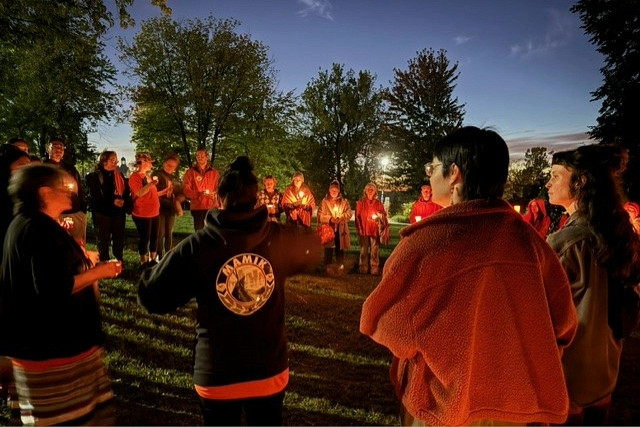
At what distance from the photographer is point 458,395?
1.55 m

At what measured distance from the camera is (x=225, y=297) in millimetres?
2416

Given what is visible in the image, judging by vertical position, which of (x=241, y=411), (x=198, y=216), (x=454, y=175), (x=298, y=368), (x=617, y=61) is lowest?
(x=298, y=368)

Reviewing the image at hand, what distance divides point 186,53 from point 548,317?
89.0ft

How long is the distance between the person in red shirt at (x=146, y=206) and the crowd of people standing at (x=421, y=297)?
4.94 m

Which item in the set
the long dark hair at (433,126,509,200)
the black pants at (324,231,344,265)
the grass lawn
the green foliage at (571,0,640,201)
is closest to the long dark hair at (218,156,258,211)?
the long dark hair at (433,126,509,200)

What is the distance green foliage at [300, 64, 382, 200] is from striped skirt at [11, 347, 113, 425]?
122 ft

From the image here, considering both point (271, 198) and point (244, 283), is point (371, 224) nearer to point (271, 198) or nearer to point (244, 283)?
point (271, 198)

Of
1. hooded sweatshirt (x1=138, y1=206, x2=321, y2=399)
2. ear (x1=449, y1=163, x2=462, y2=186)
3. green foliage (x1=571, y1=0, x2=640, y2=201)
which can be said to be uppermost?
green foliage (x1=571, y1=0, x2=640, y2=201)

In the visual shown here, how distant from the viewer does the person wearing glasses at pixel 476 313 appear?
1549 mm

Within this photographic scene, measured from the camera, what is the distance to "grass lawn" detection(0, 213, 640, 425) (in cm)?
424

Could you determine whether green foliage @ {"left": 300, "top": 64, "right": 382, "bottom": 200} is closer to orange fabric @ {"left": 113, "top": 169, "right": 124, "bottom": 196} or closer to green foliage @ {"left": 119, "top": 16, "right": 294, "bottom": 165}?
green foliage @ {"left": 119, "top": 16, "right": 294, "bottom": 165}

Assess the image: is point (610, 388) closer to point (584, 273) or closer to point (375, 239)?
point (584, 273)

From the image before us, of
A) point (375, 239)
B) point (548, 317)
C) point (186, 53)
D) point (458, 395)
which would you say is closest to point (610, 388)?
point (548, 317)

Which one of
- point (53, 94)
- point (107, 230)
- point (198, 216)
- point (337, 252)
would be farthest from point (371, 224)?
point (53, 94)
